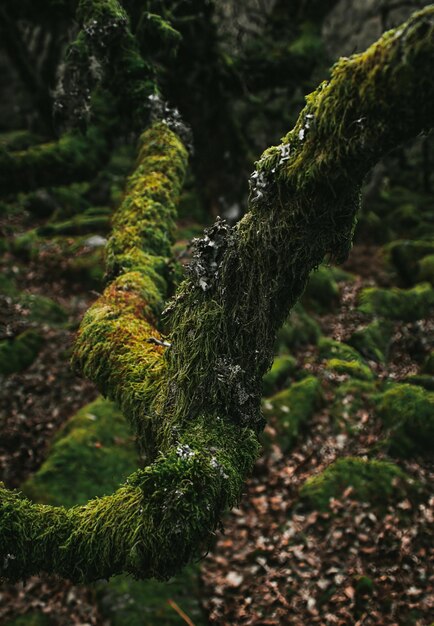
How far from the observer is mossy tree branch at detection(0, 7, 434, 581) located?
174 cm

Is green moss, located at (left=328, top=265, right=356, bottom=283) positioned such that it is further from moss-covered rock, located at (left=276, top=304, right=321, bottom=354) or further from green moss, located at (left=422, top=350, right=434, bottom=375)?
green moss, located at (left=422, top=350, right=434, bottom=375)

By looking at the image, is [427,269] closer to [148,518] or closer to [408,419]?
[408,419]

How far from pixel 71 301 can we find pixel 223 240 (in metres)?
8.91

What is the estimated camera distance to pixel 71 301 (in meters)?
10.8

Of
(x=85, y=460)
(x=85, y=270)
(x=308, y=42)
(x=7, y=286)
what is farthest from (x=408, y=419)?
(x=308, y=42)

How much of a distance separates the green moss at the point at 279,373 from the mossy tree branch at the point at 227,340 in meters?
5.30

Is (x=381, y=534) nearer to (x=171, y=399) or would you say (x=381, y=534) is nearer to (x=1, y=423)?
(x=171, y=399)

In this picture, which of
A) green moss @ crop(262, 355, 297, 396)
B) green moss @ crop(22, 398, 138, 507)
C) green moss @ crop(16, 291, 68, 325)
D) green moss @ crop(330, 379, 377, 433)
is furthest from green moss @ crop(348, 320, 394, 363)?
green moss @ crop(16, 291, 68, 325)

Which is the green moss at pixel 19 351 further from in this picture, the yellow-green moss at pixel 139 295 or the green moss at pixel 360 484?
the green moss at pixel 360 484

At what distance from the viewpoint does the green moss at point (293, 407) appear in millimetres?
7629

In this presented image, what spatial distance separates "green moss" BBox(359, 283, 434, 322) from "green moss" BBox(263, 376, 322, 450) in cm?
295

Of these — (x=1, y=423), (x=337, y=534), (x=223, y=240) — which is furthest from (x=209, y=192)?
(x=223, y=240)

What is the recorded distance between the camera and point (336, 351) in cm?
937

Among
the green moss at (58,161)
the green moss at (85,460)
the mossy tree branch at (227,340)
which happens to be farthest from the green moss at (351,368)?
the mossy tree branch at (227,340)
